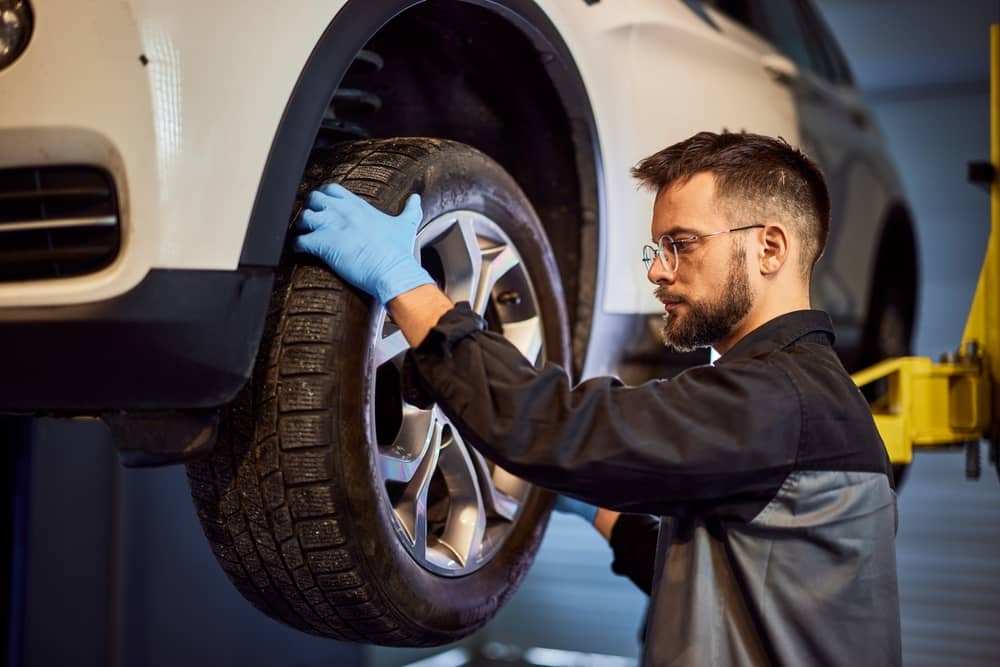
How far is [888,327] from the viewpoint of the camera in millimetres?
3615

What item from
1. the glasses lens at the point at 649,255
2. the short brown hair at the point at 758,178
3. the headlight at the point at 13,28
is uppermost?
the headlight at the point at 13,28

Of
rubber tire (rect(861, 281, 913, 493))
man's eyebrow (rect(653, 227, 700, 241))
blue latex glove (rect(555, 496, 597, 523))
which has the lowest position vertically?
blue latex glove (rect(555, 496, 597, 523))

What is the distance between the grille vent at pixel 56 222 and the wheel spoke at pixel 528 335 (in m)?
0.76

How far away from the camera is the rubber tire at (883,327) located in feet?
11.3

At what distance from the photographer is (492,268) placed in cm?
172

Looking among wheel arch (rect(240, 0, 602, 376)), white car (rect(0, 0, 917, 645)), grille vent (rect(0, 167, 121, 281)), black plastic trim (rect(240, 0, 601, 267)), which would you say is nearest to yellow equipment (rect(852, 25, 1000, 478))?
white car (rect(0, 0, 917, 645))

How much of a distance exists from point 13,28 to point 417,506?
798 millimetres

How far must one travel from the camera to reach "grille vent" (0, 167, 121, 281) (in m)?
1.22

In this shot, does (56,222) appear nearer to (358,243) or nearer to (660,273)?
(358,243)

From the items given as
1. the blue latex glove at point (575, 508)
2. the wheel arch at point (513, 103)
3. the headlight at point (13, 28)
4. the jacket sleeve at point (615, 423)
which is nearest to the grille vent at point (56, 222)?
the headlight at point (13, 28)

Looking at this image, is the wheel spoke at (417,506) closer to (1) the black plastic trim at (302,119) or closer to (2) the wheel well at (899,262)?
(1) the black plastic trim at (302,119)

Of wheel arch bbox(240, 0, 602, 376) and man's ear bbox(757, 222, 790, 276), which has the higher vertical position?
wheel arch bbox(240, 0, 602, 376)

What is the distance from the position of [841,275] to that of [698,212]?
5.34 ft

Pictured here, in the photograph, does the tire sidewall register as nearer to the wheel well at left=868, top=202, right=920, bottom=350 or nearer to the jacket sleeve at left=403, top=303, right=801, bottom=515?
the jacket sleeve at left=403, top=303, right=801, bottom=515
